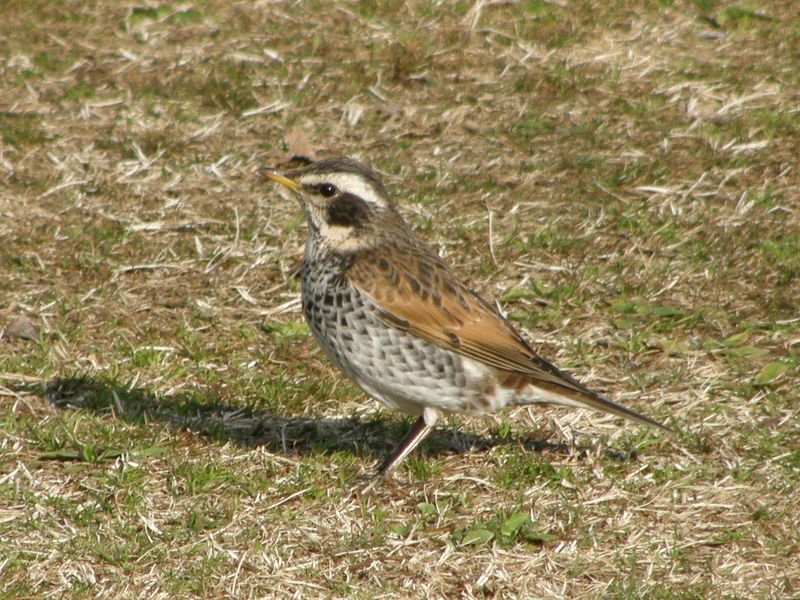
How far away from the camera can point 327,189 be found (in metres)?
7.09

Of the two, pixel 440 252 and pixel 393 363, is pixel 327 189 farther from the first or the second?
pixel 440 252

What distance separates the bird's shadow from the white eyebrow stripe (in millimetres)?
1369

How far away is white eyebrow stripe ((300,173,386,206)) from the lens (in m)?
7.08

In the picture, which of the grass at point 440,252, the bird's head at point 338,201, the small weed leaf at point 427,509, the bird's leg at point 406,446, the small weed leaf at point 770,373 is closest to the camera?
the grass at point 440,252

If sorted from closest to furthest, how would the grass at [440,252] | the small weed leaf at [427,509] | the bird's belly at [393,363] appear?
the grass at [440,252], the small weed leaf at [427,509], the bird's belly at [393,363]

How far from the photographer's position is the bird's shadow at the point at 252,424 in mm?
7344

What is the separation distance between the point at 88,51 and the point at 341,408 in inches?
237

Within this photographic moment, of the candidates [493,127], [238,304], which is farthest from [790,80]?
[238,304]

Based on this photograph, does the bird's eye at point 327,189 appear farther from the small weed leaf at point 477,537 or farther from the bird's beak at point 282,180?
the small weed leaf at point 477,537

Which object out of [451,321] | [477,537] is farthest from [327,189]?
[477,537]

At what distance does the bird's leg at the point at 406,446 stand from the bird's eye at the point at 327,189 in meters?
1.29

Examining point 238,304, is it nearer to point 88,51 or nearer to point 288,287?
point 288,287

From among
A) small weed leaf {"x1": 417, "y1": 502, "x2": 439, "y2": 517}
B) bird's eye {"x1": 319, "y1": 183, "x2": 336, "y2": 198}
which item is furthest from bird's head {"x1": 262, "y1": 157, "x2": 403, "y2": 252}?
small weed leaf {"x1": 417, "y1": 502, "x2": 439, "y2": 517}

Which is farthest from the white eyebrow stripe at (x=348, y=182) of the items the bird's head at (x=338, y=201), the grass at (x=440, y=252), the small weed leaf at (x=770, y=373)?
the small weed leaf at (x=770, y=373)
